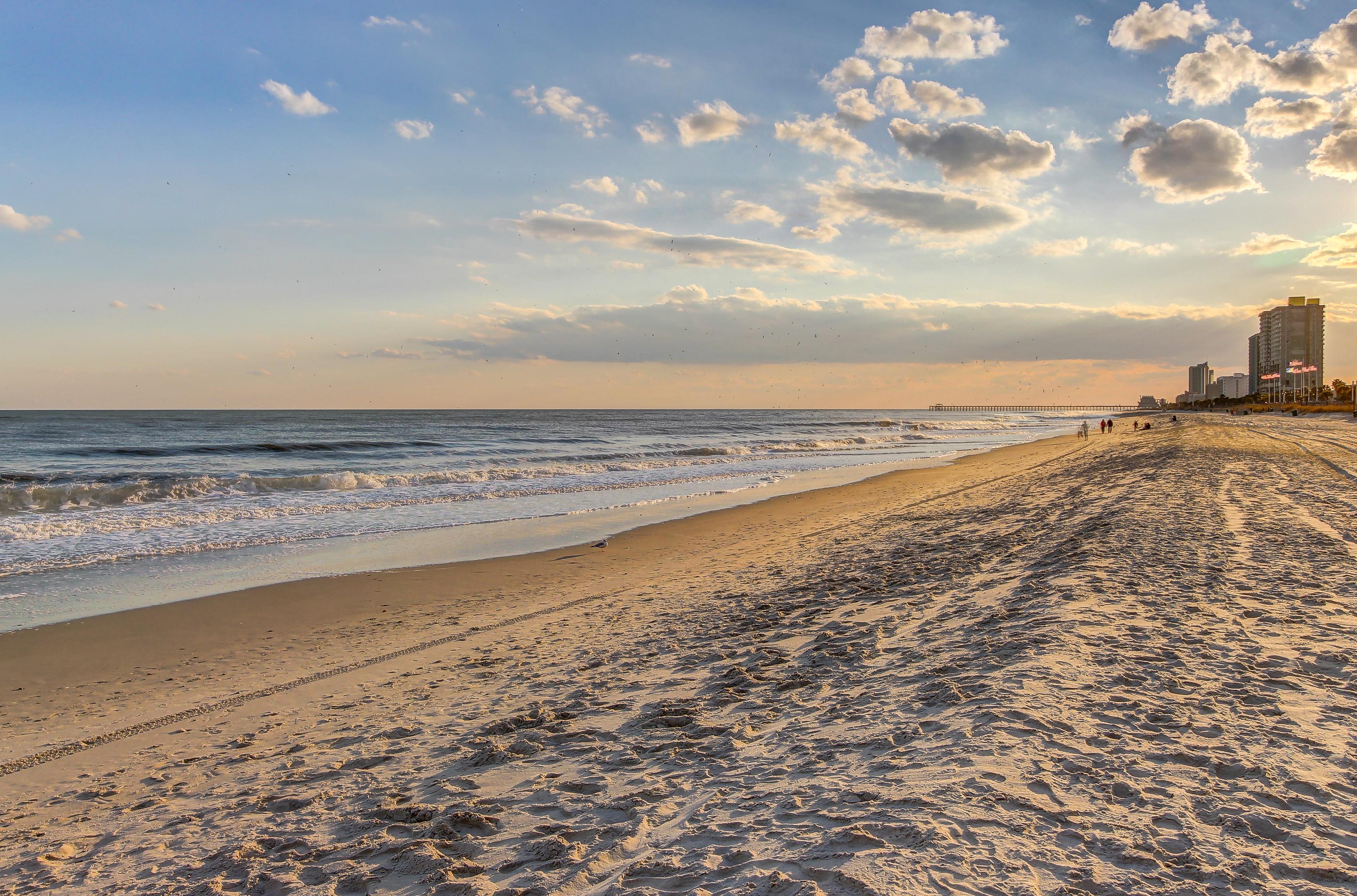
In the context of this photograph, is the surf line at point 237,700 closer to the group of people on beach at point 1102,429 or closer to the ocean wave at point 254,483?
the ocean wave at point 254,483

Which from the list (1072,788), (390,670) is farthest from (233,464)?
(1072,788)

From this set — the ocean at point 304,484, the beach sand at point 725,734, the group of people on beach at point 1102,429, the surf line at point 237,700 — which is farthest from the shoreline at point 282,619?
the group of people on beach at point 1102,429

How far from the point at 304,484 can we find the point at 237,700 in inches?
712

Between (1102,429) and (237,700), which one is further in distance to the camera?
(1102,429)

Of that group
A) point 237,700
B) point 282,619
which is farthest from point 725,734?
point 282,619

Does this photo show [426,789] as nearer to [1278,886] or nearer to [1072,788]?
[1072,788]

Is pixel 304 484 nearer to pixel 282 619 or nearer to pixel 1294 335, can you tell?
pixel 282 619

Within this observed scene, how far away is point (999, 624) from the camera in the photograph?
5754mm

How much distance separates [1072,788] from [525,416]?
11881 centimetres

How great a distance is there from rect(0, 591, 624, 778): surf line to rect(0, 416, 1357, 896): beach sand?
4 cm

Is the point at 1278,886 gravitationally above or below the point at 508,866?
above

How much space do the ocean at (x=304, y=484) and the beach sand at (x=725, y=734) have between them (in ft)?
12.1

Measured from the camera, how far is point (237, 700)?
17.6 feet

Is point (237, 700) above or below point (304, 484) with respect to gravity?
below
